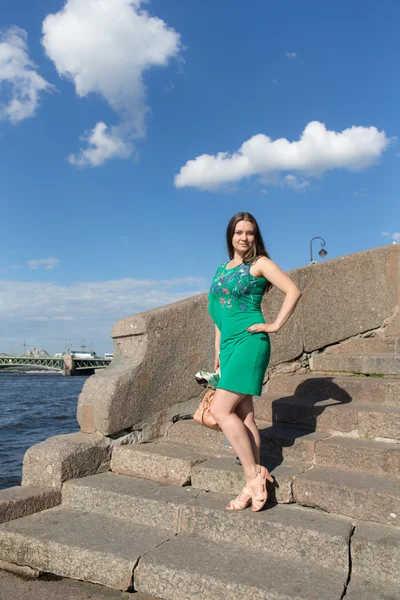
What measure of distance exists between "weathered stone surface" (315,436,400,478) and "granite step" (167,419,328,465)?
0.33 ft

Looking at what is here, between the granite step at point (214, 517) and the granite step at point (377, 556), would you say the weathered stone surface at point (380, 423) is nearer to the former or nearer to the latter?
the granite step at point (214, 517)

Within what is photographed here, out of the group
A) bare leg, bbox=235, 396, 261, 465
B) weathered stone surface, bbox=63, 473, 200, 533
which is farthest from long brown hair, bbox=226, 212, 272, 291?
weathered stone surface, bbox=63, 473, 200, 533

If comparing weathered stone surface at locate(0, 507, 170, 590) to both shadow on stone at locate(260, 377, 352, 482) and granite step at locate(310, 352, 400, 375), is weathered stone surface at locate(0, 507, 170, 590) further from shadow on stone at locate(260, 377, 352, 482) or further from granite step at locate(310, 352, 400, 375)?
granite step at locate(310, 352, 400, 375)

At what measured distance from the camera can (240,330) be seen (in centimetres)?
292

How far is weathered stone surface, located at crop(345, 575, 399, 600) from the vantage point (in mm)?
2174

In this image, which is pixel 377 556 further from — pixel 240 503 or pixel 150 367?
pixel 150 367

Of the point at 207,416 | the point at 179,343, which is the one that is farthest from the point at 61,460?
the point at 179,343

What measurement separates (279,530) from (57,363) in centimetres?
8430

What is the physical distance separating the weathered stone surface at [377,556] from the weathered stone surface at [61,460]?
6.22 ft

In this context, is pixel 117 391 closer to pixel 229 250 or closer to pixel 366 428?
pixel 229 250

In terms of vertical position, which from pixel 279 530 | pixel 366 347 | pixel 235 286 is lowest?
pixel 279 530

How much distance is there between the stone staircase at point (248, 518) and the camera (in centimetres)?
236

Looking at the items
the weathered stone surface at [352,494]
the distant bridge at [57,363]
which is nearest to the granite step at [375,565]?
the weathered stone surface at [352,494]

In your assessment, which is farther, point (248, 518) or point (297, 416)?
point (297, 416)
